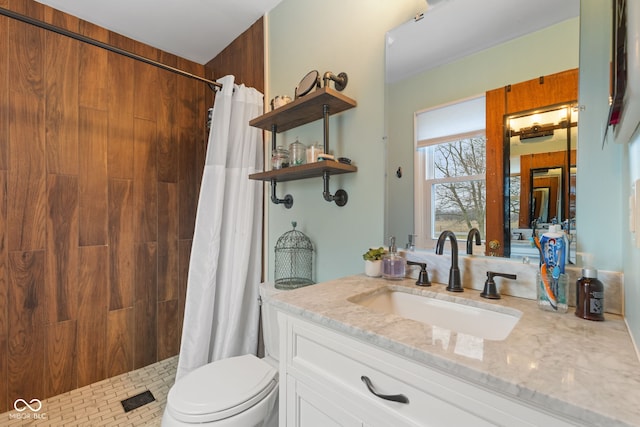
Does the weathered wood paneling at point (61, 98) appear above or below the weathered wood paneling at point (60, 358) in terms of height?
above

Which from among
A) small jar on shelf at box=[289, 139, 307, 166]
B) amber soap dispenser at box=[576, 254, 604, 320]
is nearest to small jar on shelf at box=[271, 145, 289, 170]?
small jar on shelf at box=[289, 139, 307, 166]

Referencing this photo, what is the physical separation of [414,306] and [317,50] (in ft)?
4.60

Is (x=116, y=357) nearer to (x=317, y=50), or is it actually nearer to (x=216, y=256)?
(x=216, y=256)

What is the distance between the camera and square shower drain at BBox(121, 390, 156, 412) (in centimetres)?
170

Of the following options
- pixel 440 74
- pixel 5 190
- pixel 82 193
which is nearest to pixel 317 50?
pixel 440 74

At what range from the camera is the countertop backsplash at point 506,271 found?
2.62 ft

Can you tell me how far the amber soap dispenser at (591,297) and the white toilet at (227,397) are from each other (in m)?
1.00

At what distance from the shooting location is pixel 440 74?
1157mm

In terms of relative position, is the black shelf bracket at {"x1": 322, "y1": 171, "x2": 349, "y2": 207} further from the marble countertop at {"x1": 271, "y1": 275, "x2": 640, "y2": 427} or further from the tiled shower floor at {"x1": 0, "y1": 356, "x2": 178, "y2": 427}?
the tiled shower floor at {"x1": 0, "y1": 356, "x2": 178, "y2": 427}

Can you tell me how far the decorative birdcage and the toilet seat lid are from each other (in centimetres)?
45

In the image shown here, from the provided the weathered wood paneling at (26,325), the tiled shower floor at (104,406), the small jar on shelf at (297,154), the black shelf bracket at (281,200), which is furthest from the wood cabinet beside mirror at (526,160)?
the weathered wood paneling at (26,325)

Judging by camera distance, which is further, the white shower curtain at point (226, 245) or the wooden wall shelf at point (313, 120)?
the white shower curtain at point (226, 245)

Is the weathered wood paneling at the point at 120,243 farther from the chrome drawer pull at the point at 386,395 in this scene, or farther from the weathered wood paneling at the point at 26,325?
the chrome drawer pull at the point at 386,395

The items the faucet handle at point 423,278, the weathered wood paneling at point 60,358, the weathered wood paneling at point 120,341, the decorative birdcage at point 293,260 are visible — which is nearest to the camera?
the faucet handle at point 423,278
